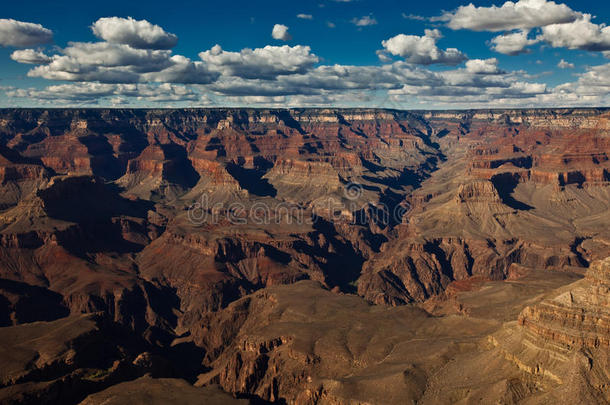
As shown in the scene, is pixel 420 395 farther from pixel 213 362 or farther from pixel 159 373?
pixel 213 362

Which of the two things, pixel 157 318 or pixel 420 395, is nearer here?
pixel 420 395

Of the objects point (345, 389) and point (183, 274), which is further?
point (183, 274)

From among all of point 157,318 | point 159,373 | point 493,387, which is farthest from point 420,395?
point 157,318

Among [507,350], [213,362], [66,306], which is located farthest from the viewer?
[66,306]

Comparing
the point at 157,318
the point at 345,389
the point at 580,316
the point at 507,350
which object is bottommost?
the point at 157,318

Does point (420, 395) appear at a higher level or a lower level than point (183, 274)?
higher

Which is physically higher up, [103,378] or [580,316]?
[580,316]

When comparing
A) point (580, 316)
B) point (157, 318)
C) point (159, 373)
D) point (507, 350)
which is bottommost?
point (157, 318)

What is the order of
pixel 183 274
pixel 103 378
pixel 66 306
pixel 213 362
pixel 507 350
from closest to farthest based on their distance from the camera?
pixel 507 350 < pixel 103 378 < pixel 213 362 < pixel 66 306 < pixel 183 274

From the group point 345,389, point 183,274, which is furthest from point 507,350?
point 183,274

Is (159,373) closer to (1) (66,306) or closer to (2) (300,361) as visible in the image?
(2) (300,361)
